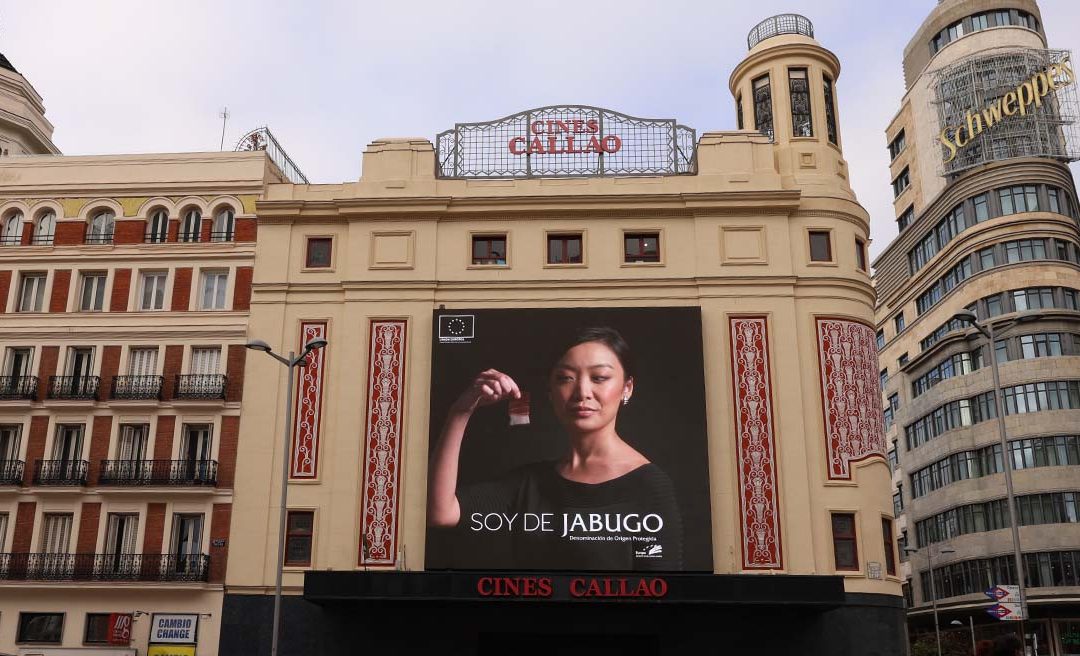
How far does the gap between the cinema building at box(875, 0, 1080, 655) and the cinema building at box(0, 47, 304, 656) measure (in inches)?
1746

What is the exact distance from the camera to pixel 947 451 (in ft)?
222

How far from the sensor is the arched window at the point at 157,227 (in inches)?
1630

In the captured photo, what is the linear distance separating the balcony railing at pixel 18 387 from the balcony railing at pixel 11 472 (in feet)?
8.12

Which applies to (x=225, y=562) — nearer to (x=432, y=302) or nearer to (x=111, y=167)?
(x=432, y=302)

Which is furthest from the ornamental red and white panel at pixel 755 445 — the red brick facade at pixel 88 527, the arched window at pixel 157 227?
the red brick facade at pixel 88 527

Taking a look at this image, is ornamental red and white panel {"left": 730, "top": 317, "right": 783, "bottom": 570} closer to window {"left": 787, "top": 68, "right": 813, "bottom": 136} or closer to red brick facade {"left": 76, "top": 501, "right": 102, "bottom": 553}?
window {"left": 787, "top": 68, "right": 813, "bottom": 136}

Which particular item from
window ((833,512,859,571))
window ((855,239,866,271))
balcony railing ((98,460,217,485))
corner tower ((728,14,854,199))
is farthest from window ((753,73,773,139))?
balcony railing ((98,460,217,485))

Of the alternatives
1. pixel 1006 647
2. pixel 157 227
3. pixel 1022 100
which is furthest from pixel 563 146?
pixel 1022 100

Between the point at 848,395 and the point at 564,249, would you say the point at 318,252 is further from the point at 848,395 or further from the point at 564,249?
the point at 848,395

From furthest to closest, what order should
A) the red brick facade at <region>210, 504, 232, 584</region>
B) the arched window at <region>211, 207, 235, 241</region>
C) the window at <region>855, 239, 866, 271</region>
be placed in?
the arched window at <region>211, 207, 235, 241</region>
the window at <region>855, 239, 866, 271</region>
the red brick facade at <region>210, 504, 232, 584</region>

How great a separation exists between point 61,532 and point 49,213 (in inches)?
534

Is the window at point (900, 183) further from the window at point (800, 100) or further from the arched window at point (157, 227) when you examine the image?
the arched window at point (157, 227)

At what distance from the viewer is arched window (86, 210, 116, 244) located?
137 ft

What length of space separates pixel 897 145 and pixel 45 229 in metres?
65.5
